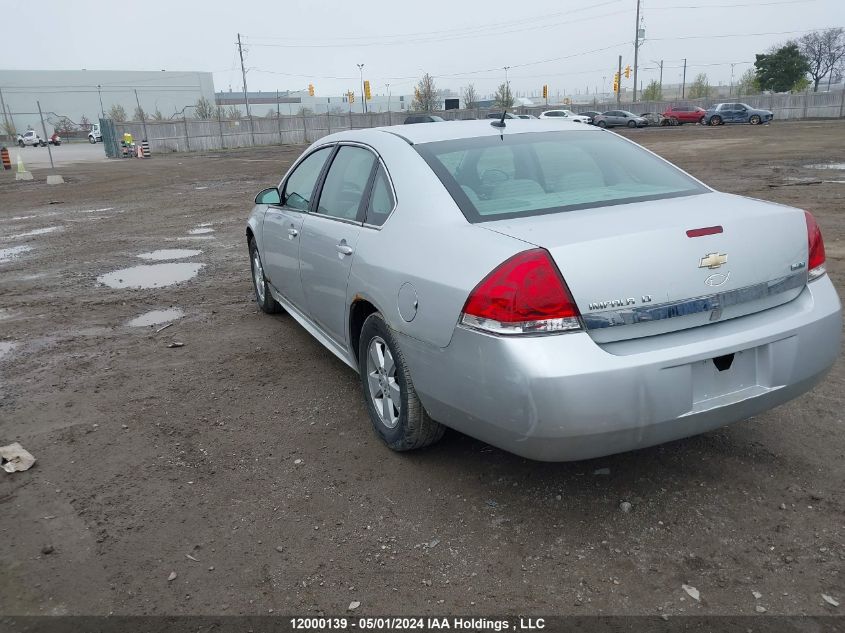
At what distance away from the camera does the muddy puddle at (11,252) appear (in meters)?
9.97

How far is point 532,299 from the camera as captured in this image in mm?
2682

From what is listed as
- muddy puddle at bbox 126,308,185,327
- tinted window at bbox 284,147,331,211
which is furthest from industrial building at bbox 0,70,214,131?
tinted window at bbox 284,147,331,211

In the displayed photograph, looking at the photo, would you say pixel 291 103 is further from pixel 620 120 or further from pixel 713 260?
pixel 713 260

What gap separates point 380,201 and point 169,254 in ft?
22.7

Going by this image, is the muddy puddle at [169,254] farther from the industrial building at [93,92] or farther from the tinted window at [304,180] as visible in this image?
the industrial building at [93,92]

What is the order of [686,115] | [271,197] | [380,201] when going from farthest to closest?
1. [686,115]
2. [271,197]
3. [380,201]

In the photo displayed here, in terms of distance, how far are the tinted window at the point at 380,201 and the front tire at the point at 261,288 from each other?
2.57 metres

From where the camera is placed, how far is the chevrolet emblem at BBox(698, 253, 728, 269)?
9.17ft

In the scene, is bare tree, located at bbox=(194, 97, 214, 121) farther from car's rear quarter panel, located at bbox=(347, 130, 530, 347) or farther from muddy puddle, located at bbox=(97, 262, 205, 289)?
car's rear quarter panel, located at bbox=(347, 130, 530, 347)

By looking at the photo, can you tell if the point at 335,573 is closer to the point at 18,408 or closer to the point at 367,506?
the point at 367,506

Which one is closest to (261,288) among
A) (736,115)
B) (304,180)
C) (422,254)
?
(304,180)

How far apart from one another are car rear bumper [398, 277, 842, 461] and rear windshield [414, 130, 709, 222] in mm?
773

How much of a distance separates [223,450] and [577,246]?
230 cm

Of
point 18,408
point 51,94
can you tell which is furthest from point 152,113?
point 18,408
